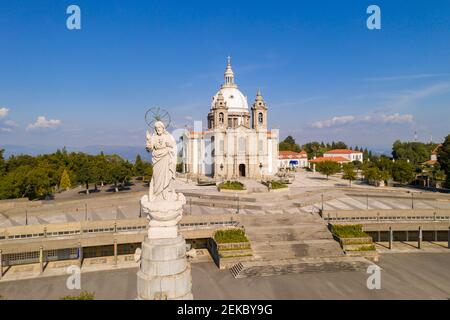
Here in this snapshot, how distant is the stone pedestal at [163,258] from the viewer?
9242mm

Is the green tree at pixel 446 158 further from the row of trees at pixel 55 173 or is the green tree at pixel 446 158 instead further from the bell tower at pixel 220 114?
the row of trees at pixel 55 173

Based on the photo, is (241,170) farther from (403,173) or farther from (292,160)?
(292,160)

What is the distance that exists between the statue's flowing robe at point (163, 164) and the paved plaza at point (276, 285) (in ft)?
41.9

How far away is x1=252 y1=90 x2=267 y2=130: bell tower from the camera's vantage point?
68.2 meters

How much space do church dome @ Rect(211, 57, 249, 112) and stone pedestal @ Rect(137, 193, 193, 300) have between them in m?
64.0

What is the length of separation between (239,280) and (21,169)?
4224 centimetres

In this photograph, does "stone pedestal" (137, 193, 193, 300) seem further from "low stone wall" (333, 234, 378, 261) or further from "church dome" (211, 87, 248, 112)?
"church dome" (211, 87, 248, 112)

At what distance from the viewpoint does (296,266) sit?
24.4m

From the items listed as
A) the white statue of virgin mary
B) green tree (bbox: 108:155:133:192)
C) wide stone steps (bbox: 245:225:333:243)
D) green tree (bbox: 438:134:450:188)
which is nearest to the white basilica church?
green tree (bbox: 108:155:133:192)

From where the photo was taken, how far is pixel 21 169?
48438 mm

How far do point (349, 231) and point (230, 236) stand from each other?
11230 mm
